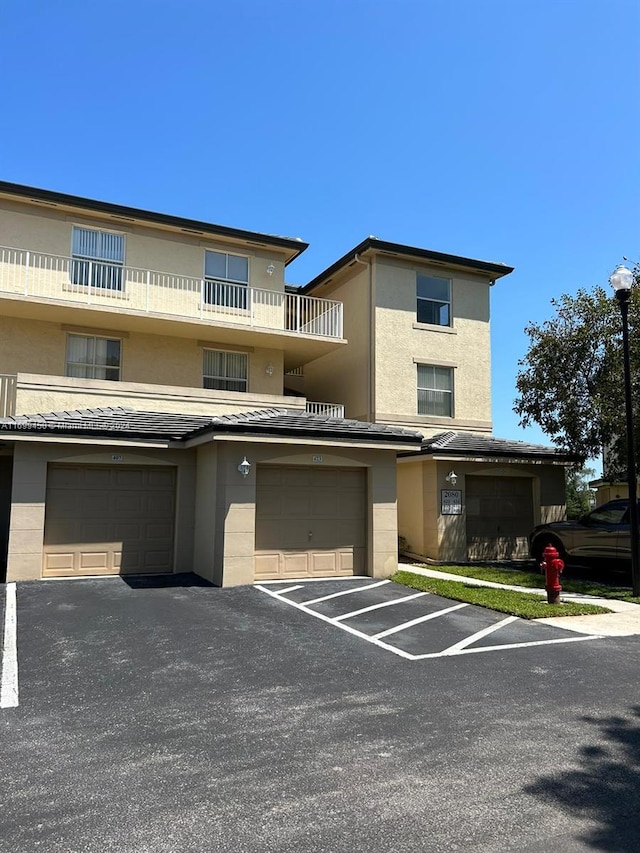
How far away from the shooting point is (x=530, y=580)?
13797 mm

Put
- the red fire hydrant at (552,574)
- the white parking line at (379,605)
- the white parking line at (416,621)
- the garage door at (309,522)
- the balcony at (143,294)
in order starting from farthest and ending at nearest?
the balcony at (143,294), the garage door at (309,522), the red fire hydrant at (552,574), the white parking line at (379,605), the white parking line at (416,621)

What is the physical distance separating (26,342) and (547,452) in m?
15.1

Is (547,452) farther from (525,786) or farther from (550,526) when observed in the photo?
(525,786)

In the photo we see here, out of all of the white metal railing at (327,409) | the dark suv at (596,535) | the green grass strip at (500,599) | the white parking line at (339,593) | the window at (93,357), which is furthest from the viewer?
the white metal railing at (327,409)

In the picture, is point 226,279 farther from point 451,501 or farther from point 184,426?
point 451,501

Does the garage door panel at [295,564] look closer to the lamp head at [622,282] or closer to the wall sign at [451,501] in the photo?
the wall sign at [451,501]

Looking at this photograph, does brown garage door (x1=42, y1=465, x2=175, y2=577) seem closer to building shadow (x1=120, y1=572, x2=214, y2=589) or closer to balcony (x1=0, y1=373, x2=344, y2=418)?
building shadow (x1=120, y1=572, x2=214, y2=589)

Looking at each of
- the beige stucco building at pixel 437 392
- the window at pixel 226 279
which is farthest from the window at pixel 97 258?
the beige stucco building at pixel 437 392

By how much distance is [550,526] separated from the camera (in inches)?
596

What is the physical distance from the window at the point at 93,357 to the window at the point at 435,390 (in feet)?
31.3

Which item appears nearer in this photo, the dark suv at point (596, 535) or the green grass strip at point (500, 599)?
the green grass strip at point (500, 599)

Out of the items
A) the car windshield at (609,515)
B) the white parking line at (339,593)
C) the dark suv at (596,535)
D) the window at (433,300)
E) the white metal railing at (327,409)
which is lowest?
the white parking line at (339,593)

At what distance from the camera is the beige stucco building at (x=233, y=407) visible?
12969 mm

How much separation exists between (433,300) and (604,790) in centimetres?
1825
